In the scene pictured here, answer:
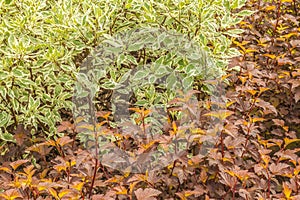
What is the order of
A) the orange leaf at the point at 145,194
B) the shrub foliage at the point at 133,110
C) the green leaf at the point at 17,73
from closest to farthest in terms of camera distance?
the orange leaf at the point at 145,194
the shrub foliage at the point at 133,110
the green leaf at the point at 17,73

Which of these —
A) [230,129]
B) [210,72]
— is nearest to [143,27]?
[210,72]

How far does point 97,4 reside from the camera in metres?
2.74

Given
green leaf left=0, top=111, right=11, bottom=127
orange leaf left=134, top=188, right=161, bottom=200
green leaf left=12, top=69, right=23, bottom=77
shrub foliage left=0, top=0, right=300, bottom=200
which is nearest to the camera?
orange leaf left=134, top=188, right=161, bottom=200

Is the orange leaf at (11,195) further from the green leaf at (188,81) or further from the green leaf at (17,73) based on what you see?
the green leaf at (188,81)

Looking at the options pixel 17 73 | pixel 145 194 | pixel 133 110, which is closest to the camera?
pixel 145 194

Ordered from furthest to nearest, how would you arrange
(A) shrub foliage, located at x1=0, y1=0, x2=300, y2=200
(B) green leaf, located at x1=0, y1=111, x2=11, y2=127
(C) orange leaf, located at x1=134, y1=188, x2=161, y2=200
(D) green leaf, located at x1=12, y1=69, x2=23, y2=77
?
(B) green leaf, located at x1=0, y1=111, x2=11, y2=127 → (D) green leaf, located at x1=12, y1=69, x2=23, y2=77 → (A) shrub foliage, located at x1=0, y1=0, x2=300, y2=200 → (C) orange leaf, located at x1=134, y1=188, x2=161, y2=200

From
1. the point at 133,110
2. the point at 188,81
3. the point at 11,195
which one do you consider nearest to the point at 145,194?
the point at 11,195

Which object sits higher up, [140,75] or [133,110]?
[140,75]

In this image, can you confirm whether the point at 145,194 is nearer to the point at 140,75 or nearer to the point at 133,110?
the point at 133,110

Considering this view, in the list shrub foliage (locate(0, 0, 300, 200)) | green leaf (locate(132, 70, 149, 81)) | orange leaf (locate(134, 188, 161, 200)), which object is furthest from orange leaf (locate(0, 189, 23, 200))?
green leaf (locate(132, 70, 149, 81))

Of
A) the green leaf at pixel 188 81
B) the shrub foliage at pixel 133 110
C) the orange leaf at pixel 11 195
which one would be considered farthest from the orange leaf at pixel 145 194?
the green leaf at pixel 188 81

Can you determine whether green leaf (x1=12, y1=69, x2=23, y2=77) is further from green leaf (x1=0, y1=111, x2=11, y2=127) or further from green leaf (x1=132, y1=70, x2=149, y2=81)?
green leaf (x1=132, y1=70, x2=149, y2=81)

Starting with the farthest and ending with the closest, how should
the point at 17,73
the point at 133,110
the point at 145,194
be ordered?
1. the point at 133,110
2. the point at 17,73
3. the point at 145,194

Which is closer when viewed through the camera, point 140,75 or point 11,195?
point 11,195
